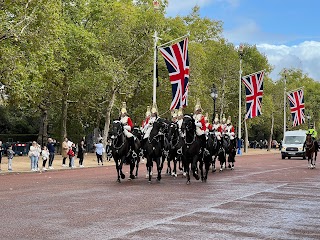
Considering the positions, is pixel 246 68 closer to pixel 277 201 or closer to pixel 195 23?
pixel 195 23

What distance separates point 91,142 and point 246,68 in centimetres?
2597

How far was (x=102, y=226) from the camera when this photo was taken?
11.7m

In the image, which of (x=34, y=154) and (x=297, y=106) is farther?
(x=297, y=106)

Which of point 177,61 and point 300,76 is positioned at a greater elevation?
point 300,76

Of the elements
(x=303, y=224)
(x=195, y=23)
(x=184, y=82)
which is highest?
(x=195, y=23)

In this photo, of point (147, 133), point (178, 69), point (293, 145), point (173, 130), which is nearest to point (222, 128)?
point (178, 69)

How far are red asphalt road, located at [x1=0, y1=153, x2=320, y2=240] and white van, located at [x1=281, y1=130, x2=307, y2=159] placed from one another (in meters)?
30.3

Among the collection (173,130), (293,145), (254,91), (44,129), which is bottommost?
(293,145)

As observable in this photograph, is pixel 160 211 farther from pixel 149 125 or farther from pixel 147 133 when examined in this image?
pixel 149 125

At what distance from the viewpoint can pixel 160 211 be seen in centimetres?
1390

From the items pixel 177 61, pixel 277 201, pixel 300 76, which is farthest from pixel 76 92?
pixel 300 76

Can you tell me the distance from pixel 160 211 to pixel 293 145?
39.3 metres

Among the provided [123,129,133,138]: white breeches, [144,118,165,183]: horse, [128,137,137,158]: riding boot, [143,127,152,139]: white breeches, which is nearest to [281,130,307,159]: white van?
[128,137,137,158]: riding boot

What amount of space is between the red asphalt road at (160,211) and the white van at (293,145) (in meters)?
30.3
